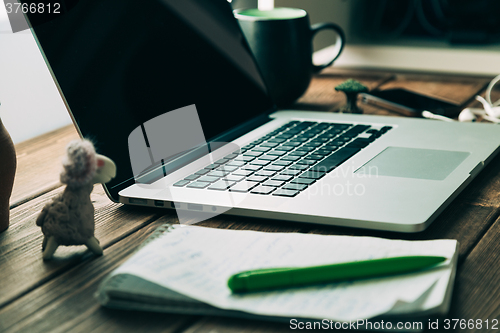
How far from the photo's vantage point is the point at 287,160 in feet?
2.09

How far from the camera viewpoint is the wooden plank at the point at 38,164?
2.18 feet

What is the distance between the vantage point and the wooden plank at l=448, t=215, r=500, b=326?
0.37 meters

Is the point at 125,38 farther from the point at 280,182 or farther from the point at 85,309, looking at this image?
the point at 85,309

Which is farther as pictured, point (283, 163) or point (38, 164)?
point (38, 164)

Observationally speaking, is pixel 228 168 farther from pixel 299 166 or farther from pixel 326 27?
pixel 326 27

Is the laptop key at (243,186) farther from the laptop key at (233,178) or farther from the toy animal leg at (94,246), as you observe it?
the toy animal leg at (94,246)

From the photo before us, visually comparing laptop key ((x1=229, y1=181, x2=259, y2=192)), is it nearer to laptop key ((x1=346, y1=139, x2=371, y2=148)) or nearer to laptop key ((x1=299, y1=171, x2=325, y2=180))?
laptop key ((x1=299, y1=171, x2=325, y2=180))

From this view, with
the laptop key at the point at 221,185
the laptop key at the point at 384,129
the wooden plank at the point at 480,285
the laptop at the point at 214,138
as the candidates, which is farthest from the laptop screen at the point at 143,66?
the wooden plank at the point at 480,285

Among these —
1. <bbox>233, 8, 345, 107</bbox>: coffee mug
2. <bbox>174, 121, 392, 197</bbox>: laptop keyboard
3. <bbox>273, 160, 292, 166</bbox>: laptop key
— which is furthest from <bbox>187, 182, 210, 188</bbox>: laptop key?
<bbox>233, 8, 345, 107</bbox>: coffee mug

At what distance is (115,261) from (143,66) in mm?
299

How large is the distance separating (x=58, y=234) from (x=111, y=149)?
0.17 m

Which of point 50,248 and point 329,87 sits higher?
point 50,248

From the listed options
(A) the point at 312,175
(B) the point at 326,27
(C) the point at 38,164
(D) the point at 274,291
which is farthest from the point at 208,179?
(B) the point at 326,27

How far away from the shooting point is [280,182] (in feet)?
1.86
